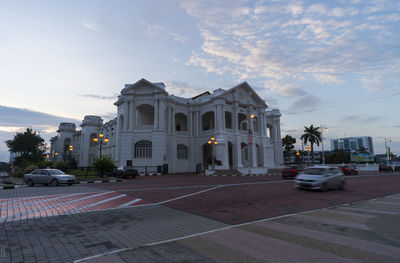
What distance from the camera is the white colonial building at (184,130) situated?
125 ft

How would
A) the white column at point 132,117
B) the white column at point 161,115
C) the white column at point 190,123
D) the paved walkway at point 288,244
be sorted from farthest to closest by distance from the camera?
the white column at point 190,123 < the white column at point 161,115 < the white column at point 132,117 < the paved walkway at point 288,244

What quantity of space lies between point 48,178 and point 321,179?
20277 millimetres

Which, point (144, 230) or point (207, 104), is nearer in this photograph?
point (144, 230)

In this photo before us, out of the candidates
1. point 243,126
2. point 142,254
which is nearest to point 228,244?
point 142,254

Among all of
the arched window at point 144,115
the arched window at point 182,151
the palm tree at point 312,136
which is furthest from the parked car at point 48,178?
the palm tree at point 312,136

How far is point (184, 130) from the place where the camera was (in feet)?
157

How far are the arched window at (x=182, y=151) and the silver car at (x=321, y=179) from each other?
3100 centimetres

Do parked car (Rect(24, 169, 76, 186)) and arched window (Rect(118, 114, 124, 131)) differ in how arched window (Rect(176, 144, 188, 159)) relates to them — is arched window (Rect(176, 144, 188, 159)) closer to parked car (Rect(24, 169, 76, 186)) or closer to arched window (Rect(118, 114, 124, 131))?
arched window (Rect(118, 114, 124, 131))

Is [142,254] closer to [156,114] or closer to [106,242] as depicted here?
[106,242]

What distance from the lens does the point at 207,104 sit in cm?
Answer: 4438

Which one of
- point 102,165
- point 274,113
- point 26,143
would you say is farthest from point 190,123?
point 26,143

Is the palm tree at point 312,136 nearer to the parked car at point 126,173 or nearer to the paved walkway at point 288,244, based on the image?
the parked car at point 126,173

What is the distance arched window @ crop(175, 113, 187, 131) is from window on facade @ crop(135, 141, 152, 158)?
10.2m

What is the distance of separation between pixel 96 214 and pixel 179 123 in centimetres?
4028
